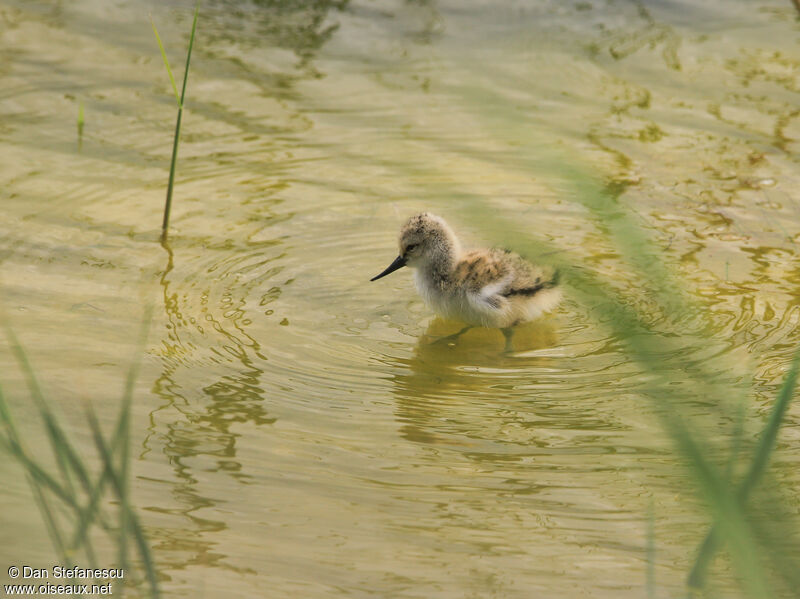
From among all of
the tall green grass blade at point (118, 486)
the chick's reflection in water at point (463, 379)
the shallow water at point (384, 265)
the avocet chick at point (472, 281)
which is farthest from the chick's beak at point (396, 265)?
the tall green grass blade at point (118, 486)

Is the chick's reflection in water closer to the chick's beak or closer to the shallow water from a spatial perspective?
the shallow water

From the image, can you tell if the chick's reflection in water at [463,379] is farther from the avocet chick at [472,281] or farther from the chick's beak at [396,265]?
the chick's beak at [396,265]

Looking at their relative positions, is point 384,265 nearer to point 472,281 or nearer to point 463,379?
point 472,281

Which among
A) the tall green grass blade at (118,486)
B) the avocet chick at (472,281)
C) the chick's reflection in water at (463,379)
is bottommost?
the chick's reflection in water at (463,379)

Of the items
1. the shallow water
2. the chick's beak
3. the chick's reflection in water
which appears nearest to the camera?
the shallow water

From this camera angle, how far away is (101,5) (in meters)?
8.25

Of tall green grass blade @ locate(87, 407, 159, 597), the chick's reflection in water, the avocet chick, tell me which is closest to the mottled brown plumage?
the avocet chick

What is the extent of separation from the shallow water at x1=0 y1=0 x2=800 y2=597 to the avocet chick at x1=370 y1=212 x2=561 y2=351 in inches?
4.5

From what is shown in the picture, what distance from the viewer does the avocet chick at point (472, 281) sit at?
16.3ft

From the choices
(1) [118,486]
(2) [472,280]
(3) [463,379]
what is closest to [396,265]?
(2) [472,280]

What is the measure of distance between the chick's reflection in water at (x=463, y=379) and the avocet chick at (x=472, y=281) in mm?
88

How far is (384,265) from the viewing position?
542cm

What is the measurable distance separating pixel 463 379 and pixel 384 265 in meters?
1.11

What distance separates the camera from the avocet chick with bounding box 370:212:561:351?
16.3 ft
